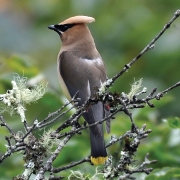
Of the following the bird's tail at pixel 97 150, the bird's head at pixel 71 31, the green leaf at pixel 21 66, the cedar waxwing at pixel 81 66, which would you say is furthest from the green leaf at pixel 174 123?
the bird's head at pixel 71 31

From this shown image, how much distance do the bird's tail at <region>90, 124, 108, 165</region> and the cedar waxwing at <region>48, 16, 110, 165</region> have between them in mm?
13

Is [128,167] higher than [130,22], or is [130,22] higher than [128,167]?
[130,22]

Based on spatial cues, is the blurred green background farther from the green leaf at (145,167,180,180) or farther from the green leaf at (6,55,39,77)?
the green leaf at (145,167,180,180)

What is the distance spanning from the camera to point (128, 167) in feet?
9.66

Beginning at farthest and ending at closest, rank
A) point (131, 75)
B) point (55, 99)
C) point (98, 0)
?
1. point (98, 0)
2. point (131, 75)
3. point (55, 99)

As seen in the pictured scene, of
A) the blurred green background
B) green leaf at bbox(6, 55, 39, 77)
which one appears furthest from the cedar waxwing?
the blurred green background

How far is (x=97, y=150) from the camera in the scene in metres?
3.91

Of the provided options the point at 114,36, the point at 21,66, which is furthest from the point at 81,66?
the point at 114,36

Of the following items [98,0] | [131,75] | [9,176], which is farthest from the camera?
[98,0]

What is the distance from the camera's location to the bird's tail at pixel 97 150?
3.83 metres

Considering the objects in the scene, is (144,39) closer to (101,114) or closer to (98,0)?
(98,0)

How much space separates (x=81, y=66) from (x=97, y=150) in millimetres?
1270

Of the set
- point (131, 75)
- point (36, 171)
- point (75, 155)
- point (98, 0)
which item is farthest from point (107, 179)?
point (98, 0)

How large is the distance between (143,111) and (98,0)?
4023 millimetres
